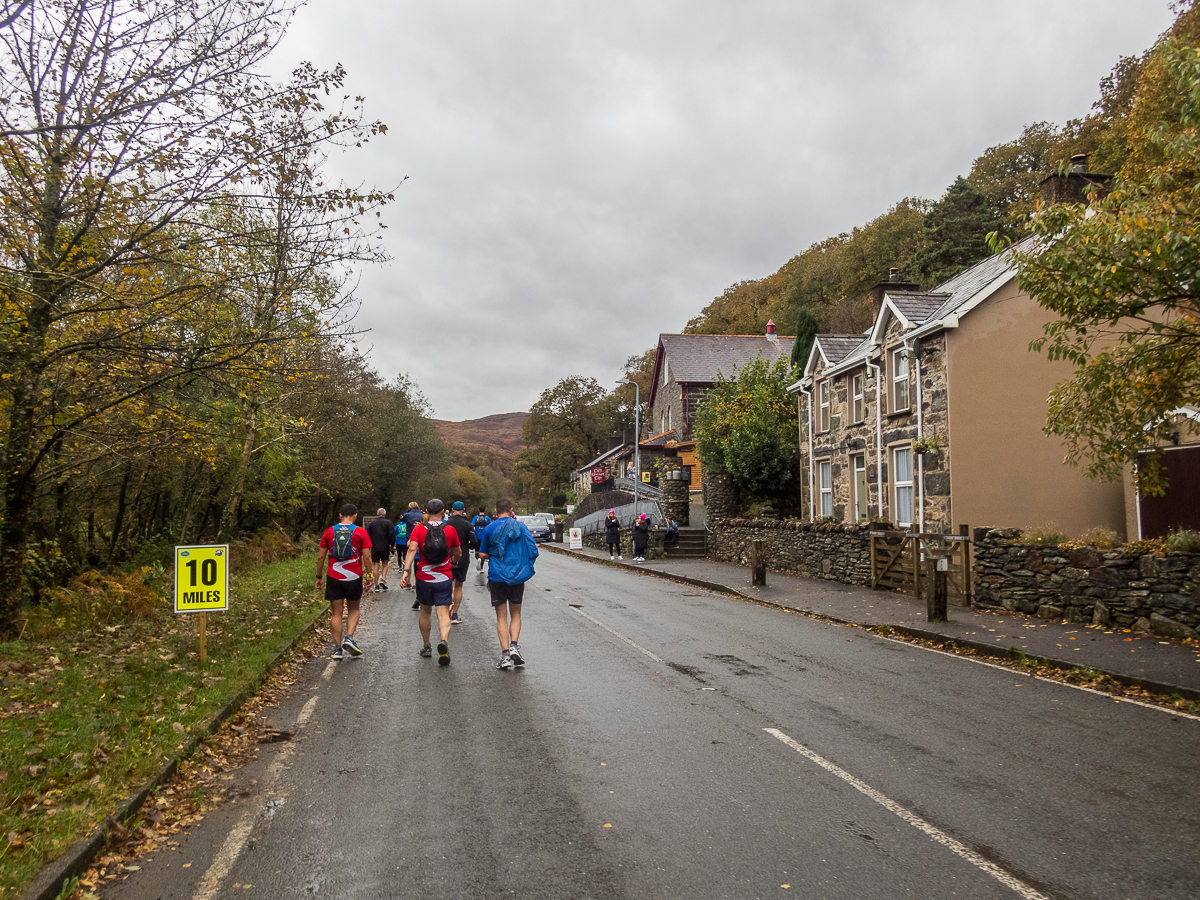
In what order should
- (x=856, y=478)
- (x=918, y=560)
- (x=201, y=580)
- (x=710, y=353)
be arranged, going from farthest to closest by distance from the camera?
(x=710, y=353) → (x=856, y=478) → (x=918, y=560) → (x=201, y=580)

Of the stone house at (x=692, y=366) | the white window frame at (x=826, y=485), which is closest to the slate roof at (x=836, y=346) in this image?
the white window frame at (x=826, y=485)

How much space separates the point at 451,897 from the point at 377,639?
879 centimetres

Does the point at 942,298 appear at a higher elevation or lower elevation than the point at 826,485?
higher

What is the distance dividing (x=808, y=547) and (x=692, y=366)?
106 feet

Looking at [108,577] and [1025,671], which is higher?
[108,577]

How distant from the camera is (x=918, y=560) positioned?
16672 mm

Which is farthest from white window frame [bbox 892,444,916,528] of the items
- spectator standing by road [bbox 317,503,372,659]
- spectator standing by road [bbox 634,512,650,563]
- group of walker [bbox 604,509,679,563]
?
spectator standing by road [bbox 317,503,372,659]

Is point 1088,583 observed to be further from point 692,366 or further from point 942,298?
point 692,366

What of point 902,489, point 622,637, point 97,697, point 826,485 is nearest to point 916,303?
point 902,489

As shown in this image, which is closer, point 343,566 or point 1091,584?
point 343,566

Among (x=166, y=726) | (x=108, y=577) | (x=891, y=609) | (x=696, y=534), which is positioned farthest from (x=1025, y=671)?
(x=696, y=534)

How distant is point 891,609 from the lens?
588 inches

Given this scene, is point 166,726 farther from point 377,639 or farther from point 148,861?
point 377,639

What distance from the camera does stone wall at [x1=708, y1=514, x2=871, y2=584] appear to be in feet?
64.5
